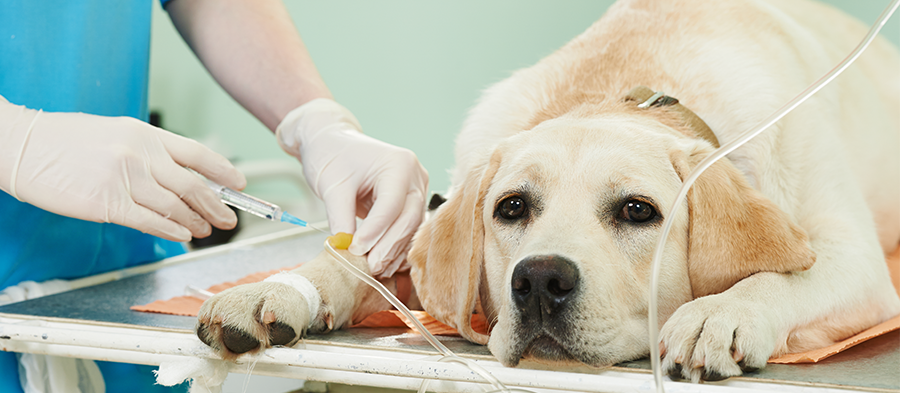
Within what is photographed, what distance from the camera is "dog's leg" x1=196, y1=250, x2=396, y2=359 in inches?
39.9

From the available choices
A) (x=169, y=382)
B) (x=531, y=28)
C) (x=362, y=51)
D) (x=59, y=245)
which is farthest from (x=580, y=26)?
(x=169, y=382)

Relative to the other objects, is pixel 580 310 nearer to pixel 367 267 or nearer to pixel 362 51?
pixel 367 267

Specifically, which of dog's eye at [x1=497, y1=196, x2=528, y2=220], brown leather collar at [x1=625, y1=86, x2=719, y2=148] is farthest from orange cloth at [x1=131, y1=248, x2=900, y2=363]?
brown leather collar at [x1=625, y1=86, x2=719, y2=148]

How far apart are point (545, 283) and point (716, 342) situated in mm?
252


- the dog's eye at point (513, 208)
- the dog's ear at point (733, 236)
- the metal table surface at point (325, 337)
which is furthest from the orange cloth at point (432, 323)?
the dog's eye at point (513, 208)

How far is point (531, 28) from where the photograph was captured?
4156 millimetres

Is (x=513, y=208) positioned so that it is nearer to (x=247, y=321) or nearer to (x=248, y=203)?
(x=247, y=321)

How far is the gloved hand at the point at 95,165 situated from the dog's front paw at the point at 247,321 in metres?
0.45

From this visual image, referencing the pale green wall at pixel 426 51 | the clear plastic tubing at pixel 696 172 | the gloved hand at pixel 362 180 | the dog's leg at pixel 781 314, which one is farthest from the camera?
the pale green wall at pixel 426 51

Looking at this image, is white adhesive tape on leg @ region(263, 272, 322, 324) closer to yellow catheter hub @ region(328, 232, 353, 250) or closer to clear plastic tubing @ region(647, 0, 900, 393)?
yellow catheter hub @ region(328, 232, 353, 250)

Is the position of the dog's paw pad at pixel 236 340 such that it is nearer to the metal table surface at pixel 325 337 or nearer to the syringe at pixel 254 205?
the metal table surface at pixel 325 337

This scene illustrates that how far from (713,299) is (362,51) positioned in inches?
153

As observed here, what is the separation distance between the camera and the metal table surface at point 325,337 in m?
0.87

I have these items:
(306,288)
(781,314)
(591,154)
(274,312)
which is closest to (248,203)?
(306,288)
